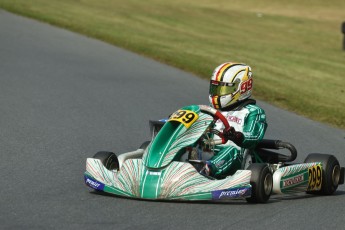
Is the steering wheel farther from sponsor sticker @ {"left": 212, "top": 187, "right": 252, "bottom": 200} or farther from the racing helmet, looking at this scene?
sponsor sticker @ {"left": 212, "top": 187, "right": 252, "bottom": 200}

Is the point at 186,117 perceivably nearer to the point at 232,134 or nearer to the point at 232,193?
the point at 232,134

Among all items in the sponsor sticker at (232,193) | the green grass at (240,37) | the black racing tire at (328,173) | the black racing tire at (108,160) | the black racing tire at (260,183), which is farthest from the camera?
the green grass at (240,37)

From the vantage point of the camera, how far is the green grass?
16.3m

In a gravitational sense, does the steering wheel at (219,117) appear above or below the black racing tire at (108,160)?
above

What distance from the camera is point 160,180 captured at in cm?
754

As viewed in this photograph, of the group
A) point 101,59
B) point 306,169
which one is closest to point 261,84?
point 101,59

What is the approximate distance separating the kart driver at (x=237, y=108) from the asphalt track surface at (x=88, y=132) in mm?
593

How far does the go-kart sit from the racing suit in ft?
0.21

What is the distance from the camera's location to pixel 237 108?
8.74 meters

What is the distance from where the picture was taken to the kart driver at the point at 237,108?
8375 millimetres

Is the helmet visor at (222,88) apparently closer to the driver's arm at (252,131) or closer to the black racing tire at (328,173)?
the driver's arm at (252,131)

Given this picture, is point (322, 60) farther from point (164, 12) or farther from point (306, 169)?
point (306, 169)

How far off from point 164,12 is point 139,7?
0.95 metres

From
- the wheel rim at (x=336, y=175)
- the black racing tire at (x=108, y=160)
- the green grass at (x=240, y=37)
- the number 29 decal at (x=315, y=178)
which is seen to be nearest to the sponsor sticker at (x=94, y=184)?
the black racing tire at (x=108, y=160)
